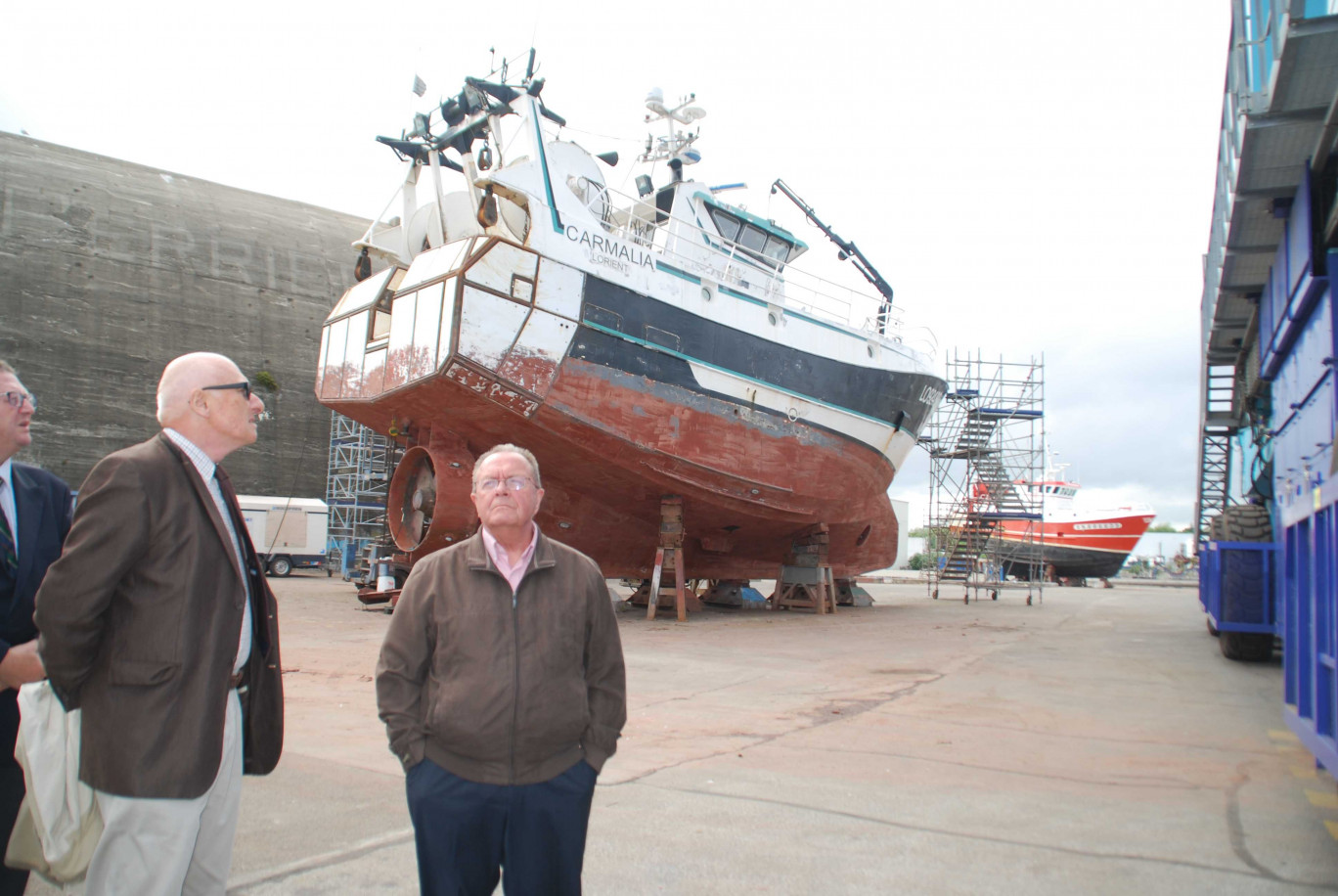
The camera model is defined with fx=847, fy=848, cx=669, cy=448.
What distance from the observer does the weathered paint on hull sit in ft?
36.9

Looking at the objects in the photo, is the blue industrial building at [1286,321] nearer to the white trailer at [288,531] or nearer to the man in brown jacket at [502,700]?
the man in brown jacket at [502,700]

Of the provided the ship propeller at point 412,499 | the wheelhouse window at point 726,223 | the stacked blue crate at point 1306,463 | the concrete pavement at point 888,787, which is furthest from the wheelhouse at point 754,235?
the concrete pavement at point 888,787

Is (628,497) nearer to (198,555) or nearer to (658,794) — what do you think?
(658,794)

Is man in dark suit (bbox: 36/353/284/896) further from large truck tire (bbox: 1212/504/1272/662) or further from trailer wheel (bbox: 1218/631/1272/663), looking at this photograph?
trailer wheel (bbox: 1218/631/1272/663)

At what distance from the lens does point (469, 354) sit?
1027 centimetres

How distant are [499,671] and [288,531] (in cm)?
2773

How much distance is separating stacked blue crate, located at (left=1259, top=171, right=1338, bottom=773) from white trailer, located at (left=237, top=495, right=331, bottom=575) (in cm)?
2461

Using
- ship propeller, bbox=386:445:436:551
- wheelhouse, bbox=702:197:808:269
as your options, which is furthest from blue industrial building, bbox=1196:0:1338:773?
ship propeller, bbox=386:445:436:551

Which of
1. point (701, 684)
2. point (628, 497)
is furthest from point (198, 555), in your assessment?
point (628, 497)

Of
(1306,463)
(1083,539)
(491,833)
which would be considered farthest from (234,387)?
(1083,539)

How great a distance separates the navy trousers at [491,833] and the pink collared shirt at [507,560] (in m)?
0.51

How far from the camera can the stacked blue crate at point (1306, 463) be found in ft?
10.8

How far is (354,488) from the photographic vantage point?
2895 cm

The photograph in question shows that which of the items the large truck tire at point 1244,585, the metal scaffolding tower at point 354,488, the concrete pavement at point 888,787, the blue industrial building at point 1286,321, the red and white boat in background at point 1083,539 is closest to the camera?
the concrete pavement at point 888,787
